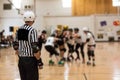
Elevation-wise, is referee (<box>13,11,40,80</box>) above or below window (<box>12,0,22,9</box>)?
below

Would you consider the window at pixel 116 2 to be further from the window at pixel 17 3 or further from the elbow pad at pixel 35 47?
the elbow pad at pixel 35 47

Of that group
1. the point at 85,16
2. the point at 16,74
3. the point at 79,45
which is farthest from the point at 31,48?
the point at 85,16

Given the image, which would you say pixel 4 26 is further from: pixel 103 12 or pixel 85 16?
pixel 103 12

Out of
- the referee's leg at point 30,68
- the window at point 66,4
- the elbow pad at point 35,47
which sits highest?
the window at point 66,4

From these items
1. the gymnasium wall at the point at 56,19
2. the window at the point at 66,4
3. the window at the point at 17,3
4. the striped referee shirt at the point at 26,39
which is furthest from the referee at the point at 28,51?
the window at the point at 66,4

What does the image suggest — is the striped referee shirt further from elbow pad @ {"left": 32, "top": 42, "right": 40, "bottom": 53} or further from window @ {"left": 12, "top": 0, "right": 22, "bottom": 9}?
window @ {"left": 12, "top": 0, "right": 22, "bottom": 9}

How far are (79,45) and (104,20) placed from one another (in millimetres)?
22757

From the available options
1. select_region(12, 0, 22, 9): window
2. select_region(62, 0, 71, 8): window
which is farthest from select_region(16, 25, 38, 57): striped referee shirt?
select_region(62, 0, 71, 8): window

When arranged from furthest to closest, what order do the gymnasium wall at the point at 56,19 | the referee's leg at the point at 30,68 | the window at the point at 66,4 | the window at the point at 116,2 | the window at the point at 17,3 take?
the window at the point at 66,4 → the gymnasium wall at the point at 56,19 → the window at the point at 17,3 → the window at the point at 116,2 → the referee's leg at the point at 30,68

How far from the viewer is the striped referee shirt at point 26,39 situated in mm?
5461

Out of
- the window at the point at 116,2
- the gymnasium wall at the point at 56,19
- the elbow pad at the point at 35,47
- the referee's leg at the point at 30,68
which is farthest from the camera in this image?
the gymnasium wall at the point at 56,19

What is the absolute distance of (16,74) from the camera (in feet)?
37.3

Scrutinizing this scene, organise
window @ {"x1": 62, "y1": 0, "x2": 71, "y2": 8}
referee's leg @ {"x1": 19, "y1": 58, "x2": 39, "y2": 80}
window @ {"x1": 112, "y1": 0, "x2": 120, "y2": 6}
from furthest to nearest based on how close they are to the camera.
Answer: window @ {"x1": 62, "y1": 0, "x2": 71, "y2": 8}
window @ {"x1": 112, "y1": 0, "x2": 120, "y2": 6}
referee's leg @ {"x1": 19, "y1": 58, "x2": 39, "y2": 80}

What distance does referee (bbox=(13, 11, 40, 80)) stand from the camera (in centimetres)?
548
